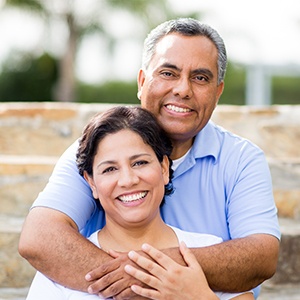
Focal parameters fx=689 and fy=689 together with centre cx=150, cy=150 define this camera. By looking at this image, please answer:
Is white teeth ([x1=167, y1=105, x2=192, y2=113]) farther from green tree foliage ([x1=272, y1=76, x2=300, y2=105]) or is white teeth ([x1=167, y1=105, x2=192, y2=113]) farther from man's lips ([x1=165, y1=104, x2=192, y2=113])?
green tree foliage ([x1=272, y1=76, x2=300, y2=105])

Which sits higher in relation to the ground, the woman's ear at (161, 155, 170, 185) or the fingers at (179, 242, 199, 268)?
the woman's ear at (161, 155, 170, 185)

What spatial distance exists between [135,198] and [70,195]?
304 mm

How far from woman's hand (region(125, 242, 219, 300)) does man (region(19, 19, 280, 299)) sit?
0.21 feet

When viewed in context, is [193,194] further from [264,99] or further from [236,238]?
[264,99]

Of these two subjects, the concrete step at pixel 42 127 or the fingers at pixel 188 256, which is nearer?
the fingers at pixel 188 256

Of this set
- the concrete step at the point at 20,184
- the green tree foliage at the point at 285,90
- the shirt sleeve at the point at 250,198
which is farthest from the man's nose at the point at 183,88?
the green tree foliage at the point at 285,90

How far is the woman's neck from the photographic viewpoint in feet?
7.74

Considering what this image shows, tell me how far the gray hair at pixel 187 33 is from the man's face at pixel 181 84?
24 millimetres

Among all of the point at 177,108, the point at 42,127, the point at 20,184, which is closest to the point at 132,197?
the point at 177,108

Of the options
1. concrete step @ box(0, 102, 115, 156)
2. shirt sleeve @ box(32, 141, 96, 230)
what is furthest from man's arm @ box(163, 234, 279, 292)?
concrete step @ box(0, 102, 115, 156)

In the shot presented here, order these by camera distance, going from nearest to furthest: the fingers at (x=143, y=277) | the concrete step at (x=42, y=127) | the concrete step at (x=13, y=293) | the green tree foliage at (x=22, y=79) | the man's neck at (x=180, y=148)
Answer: the fingers at (x=143, y=277), the man's neck at (x=180, y=148), the concrete step at (x=13, y=293), the concrete step at (x=42, y=127), the green tree foliage at (x=22, y=79)

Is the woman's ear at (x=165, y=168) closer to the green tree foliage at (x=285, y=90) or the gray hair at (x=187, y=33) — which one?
the gray hair at (x=187, y=33)

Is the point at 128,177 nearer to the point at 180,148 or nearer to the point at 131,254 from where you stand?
the point at 131,254

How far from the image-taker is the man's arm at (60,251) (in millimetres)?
2242
